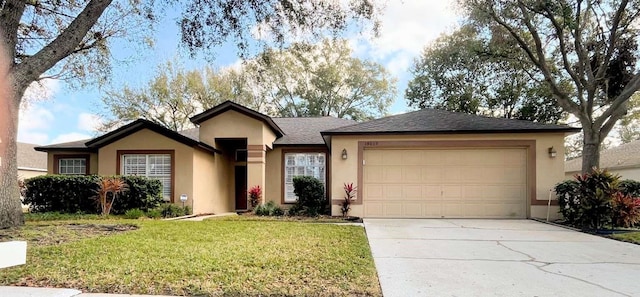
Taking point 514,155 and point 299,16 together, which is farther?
point 514,155

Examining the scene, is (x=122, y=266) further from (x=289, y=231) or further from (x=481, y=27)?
(x=481, y=27)

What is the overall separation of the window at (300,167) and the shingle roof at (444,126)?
3.25 meters

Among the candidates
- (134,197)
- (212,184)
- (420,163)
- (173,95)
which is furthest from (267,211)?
(173,95)

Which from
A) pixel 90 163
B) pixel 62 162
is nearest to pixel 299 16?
pixel 90 163

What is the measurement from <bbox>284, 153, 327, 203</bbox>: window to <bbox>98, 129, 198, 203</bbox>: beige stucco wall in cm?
384

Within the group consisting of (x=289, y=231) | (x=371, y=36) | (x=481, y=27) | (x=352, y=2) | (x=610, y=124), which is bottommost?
(x=289, y=231)

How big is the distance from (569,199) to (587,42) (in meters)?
7.65

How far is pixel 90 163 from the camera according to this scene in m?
15.5

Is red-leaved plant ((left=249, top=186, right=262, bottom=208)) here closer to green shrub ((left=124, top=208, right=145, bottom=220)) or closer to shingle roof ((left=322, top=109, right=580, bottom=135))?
green shrub ((left=124, top=208, right=145, bottom=220))

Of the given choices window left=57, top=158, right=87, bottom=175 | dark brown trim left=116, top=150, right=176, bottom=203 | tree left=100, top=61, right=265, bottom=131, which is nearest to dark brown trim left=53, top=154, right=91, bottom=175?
window left=57, top=158, right=87, bottom=175

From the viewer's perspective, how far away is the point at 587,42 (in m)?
14.7

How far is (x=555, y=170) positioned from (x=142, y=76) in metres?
26.7

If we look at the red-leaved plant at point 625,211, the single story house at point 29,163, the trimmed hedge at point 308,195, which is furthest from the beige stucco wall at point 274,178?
the single story house at point 29,163

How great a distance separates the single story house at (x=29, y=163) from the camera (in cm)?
2456
